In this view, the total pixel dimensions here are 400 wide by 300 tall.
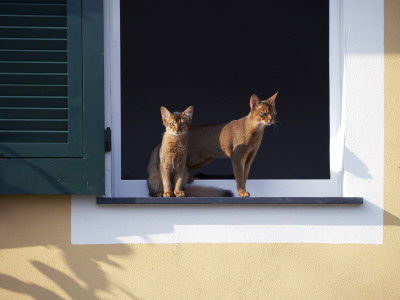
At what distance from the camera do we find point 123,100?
3738 mm

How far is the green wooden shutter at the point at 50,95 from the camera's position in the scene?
8.41ft

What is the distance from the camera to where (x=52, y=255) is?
2.66 metres

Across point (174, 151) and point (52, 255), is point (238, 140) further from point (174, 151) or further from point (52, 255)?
point (52, 255)

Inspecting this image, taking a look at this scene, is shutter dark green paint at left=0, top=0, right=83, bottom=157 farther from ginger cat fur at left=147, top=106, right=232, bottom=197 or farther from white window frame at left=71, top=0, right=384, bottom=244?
ginger cat fur at left=147, top=106, right=232, bottom=197

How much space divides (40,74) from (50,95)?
0.10 meters

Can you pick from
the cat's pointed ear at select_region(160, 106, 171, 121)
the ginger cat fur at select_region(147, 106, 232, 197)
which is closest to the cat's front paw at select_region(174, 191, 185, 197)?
the ginger cat fur at select_region(147, 106, 232, 197)

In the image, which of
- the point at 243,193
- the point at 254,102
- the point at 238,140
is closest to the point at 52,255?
the point at 243,193

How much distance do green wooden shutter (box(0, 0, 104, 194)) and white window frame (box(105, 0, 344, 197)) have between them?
0.11 m

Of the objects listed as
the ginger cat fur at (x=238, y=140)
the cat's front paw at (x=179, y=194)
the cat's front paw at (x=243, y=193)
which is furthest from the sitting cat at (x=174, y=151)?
the cat's front paw at (x=243, y=193)

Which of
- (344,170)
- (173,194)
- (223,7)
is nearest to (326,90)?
(223,7)

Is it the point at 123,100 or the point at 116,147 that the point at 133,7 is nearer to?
the point at 123,100

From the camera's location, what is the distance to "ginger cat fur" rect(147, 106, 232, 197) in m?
2.81

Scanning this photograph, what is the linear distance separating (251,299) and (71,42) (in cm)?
143

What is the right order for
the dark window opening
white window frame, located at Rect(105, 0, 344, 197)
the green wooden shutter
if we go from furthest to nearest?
the dark window opening
white window frame, located at Rect(105, 0, 344, 197)
the green wooden shutter
